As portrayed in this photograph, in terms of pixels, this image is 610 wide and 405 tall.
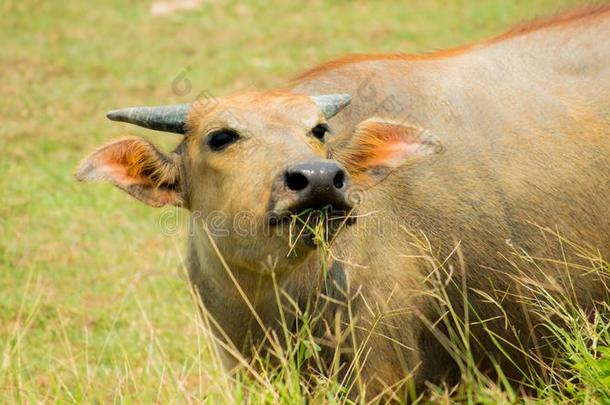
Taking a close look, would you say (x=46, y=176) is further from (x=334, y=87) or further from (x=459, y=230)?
(x=459, y=230)

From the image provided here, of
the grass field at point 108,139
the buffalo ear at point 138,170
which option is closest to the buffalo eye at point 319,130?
the buffalo ear at point 138,170

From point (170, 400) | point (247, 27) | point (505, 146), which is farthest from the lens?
point (247, 27)

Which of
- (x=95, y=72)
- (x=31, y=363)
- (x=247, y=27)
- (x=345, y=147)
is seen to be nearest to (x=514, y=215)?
(x=345, y=147)

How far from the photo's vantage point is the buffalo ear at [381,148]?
225 inches

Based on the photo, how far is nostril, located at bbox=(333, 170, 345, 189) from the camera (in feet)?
15.8

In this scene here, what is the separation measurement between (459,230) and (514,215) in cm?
36

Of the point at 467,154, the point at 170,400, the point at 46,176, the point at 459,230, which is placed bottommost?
the point at 46,176

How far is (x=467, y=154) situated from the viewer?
6.09 metres

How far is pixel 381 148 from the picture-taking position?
5754 millimetres

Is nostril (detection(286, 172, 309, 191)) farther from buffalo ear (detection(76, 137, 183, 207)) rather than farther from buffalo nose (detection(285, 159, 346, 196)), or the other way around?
buffalo ear (detection(76, 137, 183, 207))

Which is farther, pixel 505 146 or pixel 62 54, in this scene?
pixel 62 54

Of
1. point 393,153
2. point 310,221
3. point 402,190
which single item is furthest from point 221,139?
point 402,190

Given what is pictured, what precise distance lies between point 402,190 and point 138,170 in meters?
1.57

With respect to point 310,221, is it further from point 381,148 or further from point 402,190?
point 402,190
